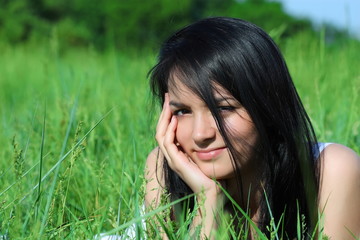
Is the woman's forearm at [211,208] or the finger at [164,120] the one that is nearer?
the woman's forearm at [211,208]

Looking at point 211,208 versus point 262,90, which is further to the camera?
point 262,90

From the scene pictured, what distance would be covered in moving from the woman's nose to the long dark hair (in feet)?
0.18

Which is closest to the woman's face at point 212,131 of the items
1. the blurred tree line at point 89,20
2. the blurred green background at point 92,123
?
the blurred green background at point 92,123

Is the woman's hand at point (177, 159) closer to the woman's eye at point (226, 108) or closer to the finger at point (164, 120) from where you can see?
the finger at point (164, 120)

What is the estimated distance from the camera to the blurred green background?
1590 millimetres

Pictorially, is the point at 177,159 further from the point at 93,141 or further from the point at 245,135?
the point at 93,141

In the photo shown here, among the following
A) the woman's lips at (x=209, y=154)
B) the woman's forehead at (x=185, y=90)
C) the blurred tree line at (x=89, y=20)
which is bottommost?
the blurred tree line at (x=89, y=20)

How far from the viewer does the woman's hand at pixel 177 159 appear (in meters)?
1.81

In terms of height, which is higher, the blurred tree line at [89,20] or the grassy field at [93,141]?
the grassy field at [93,141]

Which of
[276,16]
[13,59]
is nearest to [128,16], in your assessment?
[276,16]

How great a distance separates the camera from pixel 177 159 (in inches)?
74.7

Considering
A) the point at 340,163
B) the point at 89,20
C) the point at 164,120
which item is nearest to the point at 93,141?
the point at 164,120

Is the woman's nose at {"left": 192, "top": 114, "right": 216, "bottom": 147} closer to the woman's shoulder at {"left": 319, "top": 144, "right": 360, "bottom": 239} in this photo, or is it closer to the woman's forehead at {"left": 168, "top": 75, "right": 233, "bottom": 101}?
the woman's forehead at {"left": 168, "top": 75, "right": 233, "bottom": 101}

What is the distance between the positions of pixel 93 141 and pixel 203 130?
0.87 metres
